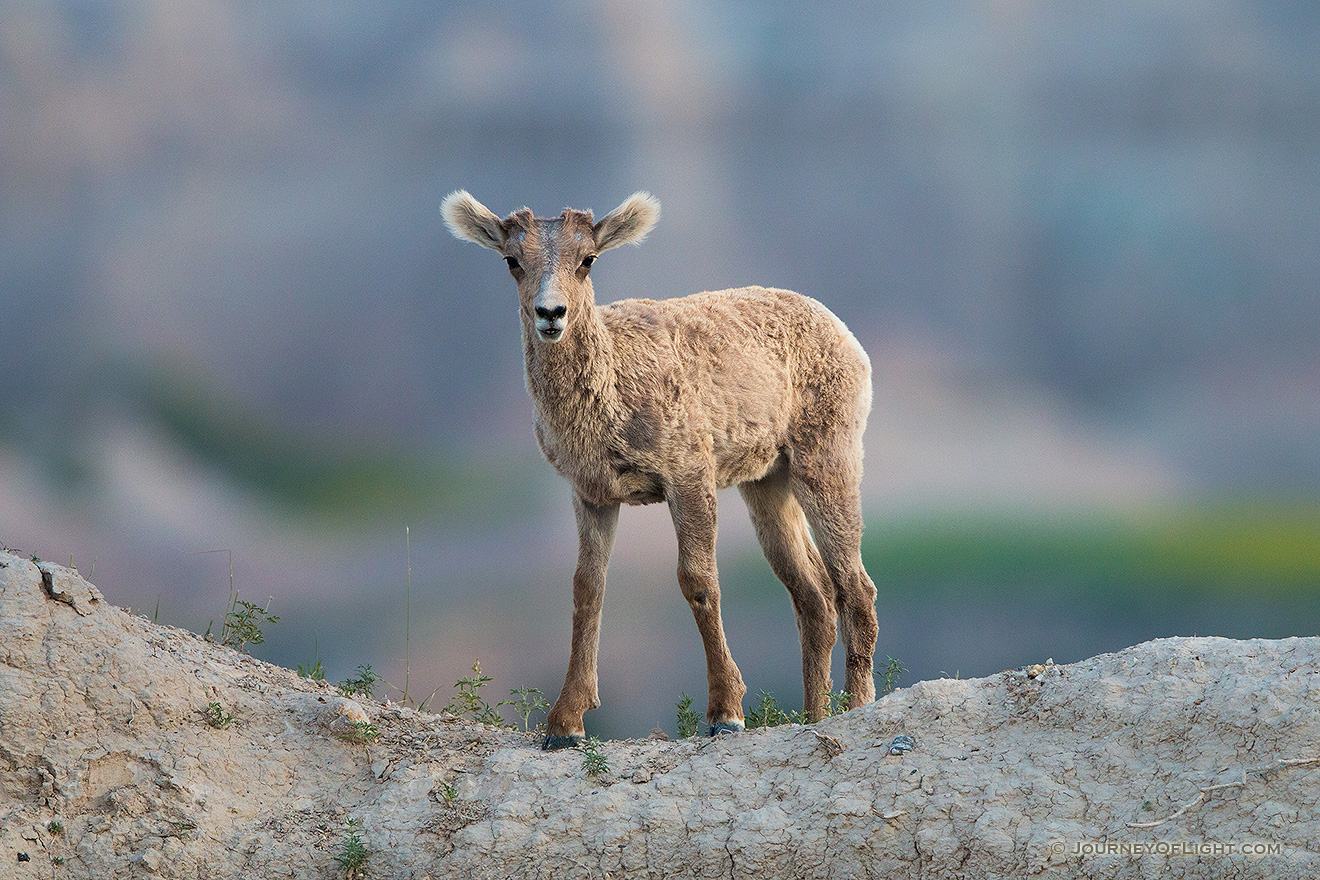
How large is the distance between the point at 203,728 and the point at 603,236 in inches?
170

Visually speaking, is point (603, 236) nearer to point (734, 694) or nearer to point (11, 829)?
point (734, 694)

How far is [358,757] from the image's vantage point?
7.29 meters

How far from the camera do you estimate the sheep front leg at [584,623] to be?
8.09m

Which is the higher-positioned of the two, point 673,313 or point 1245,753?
point 673,313

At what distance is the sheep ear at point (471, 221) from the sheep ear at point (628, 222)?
724 mm

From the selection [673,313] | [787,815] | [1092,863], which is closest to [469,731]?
[787,815]

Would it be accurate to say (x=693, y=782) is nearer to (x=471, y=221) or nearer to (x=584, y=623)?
(x=584, y=623)

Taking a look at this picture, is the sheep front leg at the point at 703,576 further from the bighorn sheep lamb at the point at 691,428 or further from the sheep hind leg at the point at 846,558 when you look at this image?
the sheep hind leg at the point at 846,558

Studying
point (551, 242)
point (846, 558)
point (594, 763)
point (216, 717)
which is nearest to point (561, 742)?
point (594, 763)

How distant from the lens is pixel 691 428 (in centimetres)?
851

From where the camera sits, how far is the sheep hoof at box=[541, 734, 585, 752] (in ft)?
26.2


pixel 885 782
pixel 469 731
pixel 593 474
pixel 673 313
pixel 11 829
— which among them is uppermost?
pixel 673 313

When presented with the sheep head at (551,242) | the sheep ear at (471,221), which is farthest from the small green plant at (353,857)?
the sheep ear at (471,221)

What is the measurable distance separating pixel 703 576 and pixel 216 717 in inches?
133
